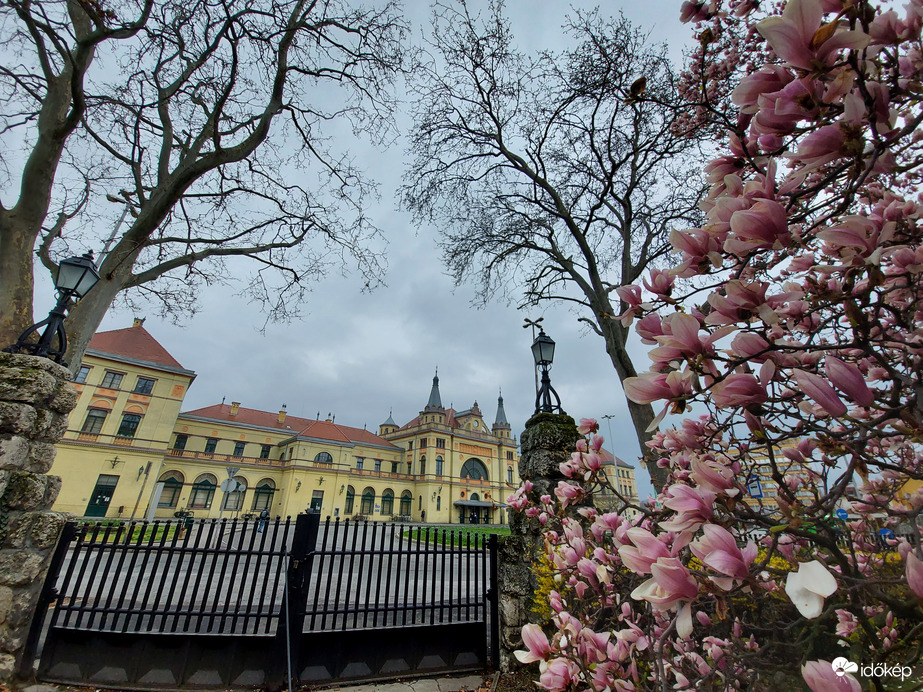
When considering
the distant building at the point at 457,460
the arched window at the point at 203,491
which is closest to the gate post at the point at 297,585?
the arched window at the point at 203,491

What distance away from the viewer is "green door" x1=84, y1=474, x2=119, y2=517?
23.4m

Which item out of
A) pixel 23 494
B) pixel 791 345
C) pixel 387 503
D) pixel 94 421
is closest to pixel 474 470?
pixel 387 503

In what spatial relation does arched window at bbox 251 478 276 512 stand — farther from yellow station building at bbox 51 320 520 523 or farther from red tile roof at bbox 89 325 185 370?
red tile roof at bbox 89 325 185 370

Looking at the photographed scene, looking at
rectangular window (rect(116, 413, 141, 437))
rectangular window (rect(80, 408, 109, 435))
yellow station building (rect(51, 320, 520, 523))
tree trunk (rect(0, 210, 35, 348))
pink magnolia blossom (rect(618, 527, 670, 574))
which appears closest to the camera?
pink magnolia blossom (rect(618, 527, 670, 574))

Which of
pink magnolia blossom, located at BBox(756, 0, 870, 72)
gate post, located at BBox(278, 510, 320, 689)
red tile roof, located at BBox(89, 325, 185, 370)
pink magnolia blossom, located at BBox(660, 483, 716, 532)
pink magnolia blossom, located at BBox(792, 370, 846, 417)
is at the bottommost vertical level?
gate post, located at BBox(278, 510, 320, 689)

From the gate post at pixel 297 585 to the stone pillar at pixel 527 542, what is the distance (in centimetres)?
191

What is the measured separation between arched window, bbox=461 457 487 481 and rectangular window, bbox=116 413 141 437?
3180cm

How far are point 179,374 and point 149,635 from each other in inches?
1233

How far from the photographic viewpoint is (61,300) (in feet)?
12.0

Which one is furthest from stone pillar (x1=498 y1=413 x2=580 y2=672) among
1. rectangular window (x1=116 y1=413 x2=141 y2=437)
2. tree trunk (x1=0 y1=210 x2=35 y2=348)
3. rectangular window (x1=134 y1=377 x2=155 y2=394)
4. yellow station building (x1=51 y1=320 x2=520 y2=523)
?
rectangular window (x1=134 y1=377 x2=155 y2=394)

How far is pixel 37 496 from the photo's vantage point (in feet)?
10.2

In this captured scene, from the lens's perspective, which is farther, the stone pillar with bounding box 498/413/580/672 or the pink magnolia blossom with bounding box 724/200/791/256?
the stone pillar with bounding box 498/413/580/672

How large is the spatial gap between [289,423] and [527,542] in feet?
141

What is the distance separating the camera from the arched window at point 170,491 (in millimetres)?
29080
